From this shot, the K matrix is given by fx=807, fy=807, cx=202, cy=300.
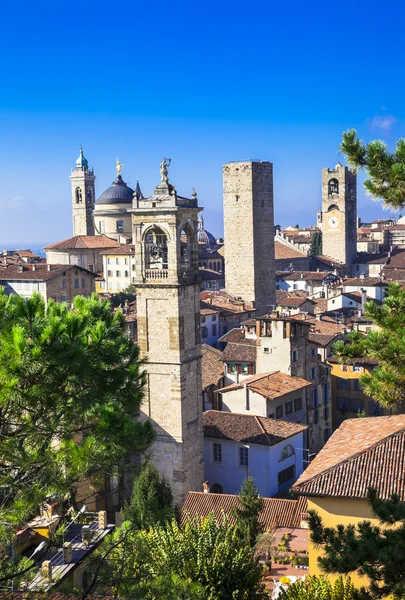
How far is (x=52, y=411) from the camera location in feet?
33.6

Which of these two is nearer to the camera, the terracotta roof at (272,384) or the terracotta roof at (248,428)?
the terracotta roof at (248,428)

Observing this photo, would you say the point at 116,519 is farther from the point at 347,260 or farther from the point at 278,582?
the point at 347,260

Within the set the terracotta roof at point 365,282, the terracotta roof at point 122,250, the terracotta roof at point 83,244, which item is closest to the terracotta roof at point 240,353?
the terracotta roof at point 365,282

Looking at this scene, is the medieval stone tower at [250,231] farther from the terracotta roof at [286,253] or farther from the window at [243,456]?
the window at [243,456]

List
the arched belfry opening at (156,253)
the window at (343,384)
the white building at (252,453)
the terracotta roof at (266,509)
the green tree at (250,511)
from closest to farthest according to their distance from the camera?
the green tree at (250,511)
the terracotta roof at (266,509)
the arched belfry opening at (156,253)
the white building at (252,453)
the window at (343,384)

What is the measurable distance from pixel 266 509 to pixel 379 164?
545 inches

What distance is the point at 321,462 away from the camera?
1788 cm

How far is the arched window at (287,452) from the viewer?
26.9 m

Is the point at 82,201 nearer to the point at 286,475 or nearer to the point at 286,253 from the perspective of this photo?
the point at 286,253

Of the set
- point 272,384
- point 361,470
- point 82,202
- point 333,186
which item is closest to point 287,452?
point 272,384

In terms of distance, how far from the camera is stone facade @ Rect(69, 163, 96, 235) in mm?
101875

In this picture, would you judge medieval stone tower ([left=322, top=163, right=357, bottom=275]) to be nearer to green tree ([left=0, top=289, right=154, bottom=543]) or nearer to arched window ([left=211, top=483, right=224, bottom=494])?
arched window ([left=211, top=483, right=224, bottom=494])

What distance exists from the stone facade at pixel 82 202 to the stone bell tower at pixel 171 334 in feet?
254

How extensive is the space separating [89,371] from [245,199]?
4571 cm
